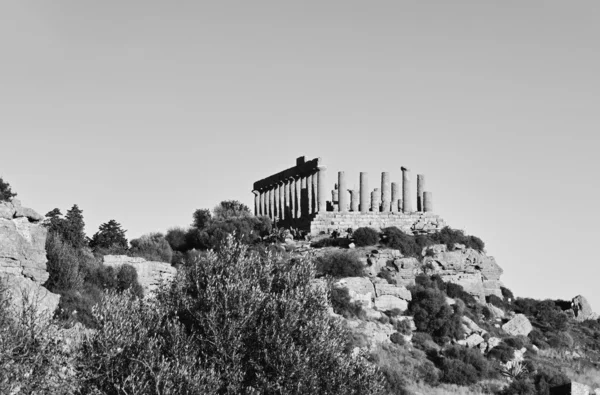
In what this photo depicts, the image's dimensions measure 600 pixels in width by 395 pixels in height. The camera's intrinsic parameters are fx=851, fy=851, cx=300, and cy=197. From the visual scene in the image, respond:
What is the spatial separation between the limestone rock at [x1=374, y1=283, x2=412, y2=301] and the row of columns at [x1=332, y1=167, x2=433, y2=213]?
1113 centimetres

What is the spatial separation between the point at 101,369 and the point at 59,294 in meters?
14.8

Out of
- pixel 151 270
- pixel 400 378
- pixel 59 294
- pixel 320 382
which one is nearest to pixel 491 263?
pixel 400 378

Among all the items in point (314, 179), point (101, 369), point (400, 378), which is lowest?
point (400, 378)

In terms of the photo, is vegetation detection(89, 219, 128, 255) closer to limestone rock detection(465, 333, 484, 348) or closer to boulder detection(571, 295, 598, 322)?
limestone rock detection(465, 333, 484, 348)

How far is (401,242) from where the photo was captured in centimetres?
5141

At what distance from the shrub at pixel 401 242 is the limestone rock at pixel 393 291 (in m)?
4.97

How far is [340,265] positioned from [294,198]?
14199 mm

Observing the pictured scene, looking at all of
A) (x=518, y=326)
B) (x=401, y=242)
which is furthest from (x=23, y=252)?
(x=518, y=326)

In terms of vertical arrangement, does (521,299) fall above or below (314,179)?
below

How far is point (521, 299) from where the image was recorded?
57250mm

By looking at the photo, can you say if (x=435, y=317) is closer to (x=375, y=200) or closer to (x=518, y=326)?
(x=518, y=326)

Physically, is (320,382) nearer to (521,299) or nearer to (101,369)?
(101,369)

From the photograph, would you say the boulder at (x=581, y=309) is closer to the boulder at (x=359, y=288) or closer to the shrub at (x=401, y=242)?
the shrub at (x=401, y=242)

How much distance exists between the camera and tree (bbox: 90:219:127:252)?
4808 cm
